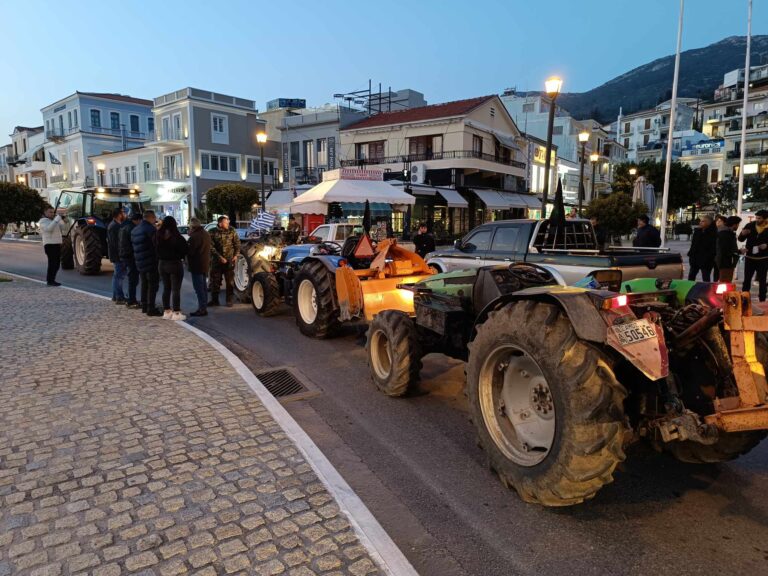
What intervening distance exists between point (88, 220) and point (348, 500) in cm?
1463

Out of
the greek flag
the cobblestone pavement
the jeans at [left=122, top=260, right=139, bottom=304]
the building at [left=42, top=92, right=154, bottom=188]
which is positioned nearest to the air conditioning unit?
the greek flag

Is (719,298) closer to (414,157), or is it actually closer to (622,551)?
(622,551)

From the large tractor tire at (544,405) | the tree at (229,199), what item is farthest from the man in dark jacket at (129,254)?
the tree at (229,199)

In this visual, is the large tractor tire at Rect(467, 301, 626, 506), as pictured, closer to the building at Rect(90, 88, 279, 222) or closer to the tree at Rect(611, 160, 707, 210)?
the building at Rect(90, 88, 279, 222)

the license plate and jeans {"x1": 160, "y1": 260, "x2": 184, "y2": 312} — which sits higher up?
the license plate

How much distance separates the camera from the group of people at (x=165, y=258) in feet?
28.3

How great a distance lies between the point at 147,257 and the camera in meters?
8.81

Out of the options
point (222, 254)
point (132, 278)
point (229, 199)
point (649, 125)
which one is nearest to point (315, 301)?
point (222, 254)

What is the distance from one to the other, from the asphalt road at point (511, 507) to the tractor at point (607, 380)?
0.23 meters

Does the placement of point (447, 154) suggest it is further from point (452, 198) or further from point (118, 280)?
point (118, 280)

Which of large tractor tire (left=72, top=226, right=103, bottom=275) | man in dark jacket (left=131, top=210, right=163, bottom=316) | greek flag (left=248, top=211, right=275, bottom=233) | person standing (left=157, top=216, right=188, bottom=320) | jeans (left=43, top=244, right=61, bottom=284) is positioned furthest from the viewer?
large tractor tire (left=72, top=226, right=103, bottom=275)

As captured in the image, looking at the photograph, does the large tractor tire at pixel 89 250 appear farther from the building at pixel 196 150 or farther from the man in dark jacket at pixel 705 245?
the building at pixel 196 150

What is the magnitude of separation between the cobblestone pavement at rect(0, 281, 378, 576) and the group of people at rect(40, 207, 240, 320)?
9.73 ft

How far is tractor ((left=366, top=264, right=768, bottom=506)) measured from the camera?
2674 millimetres
